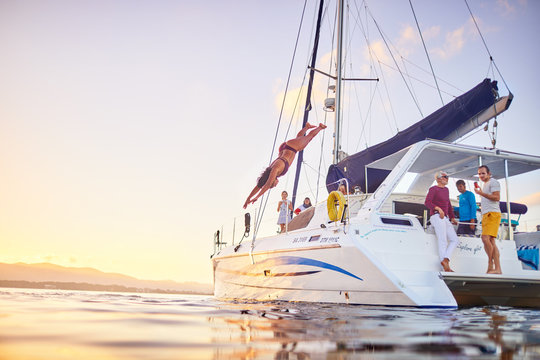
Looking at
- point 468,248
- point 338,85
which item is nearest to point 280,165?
point 338,85

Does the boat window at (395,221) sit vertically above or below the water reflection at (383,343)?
above

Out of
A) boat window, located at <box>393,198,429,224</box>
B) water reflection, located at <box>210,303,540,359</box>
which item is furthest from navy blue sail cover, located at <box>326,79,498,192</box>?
water reflection, located at <box>210,303,540,359</box>

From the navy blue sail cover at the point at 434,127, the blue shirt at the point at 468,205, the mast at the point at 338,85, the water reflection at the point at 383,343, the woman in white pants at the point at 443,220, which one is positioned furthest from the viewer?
the mast at the point at 338,85

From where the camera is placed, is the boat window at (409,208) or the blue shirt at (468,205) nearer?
the blue shirt at (468,205)

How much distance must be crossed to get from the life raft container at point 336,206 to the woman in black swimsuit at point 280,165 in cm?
367

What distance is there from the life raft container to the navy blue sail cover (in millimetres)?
1754

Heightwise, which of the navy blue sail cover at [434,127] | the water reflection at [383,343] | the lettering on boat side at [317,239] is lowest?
the water reflection at [383,343]

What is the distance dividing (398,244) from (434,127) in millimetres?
3489

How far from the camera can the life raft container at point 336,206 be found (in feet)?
18.7

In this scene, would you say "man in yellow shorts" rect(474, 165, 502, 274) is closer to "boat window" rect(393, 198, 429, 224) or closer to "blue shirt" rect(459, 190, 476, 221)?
"blue shirt" rect(459, 190, 476, 221)

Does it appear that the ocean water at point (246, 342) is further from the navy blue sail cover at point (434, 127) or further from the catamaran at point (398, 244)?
the navy blue sail cover at point (434, 127)

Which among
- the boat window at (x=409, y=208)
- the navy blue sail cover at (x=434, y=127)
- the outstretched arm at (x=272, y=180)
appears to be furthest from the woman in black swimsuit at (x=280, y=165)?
the boat window at (x=409, y=208)

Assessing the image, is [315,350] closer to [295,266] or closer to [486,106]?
[295,266]

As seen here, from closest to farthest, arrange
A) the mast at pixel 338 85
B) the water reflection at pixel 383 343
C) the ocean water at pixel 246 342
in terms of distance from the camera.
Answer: the ocean water at pixel 246 342, the water reflection at pixel 383 343, the mast at pixel 338 85
